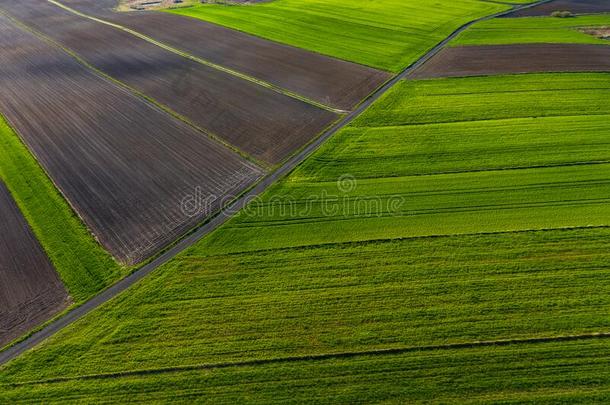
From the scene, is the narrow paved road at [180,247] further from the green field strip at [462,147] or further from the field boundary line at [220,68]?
the field boundary line at [220,68]

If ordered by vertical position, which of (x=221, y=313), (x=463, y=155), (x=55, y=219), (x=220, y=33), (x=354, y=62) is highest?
(x=220, y=33)

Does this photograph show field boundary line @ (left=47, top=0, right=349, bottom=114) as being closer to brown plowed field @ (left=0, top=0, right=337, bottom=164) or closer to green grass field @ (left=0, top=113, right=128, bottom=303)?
brown plowed field @ (left=0, top=0, right=337, bottom=164)

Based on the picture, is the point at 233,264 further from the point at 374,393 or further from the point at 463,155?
the point at 463,155

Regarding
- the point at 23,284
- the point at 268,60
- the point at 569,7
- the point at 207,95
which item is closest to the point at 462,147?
the point at 207,95

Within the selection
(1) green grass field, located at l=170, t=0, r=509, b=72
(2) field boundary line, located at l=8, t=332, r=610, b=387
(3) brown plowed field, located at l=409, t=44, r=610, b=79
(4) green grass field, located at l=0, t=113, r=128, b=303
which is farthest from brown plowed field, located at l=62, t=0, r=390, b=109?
(2) field boundary line, located at l=8, t=332, r=610, b=387

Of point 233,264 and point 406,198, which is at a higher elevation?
point 406,198

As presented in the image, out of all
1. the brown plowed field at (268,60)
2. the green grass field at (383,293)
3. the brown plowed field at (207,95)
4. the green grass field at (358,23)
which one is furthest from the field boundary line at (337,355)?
the green grass field at (358,23)

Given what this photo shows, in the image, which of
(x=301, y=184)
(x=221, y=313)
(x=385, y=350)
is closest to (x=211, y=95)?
(x=301, y=184)
